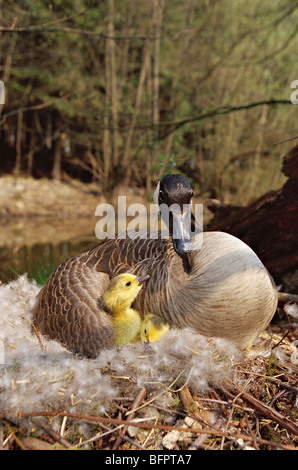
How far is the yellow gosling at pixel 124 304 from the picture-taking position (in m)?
2.77

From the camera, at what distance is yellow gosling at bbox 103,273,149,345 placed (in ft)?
9.10

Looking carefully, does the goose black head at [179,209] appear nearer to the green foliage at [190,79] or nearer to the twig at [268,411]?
the twig at [268,411]

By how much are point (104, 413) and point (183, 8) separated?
14427 mm

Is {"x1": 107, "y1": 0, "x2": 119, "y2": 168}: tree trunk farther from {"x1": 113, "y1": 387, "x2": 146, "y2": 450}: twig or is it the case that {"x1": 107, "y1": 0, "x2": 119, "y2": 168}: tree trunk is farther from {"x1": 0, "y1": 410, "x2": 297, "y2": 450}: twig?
{"x1": 0, "y1": 410, "x2": 297, "y2": 450}: twig

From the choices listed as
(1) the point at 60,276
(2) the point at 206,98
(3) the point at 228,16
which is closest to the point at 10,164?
(2) the point at 206,98

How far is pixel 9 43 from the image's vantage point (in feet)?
47.1

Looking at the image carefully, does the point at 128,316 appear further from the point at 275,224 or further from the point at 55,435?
the point at 275,224

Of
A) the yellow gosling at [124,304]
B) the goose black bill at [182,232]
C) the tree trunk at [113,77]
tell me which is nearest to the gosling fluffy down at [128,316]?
the yellow gosling at [124,304]

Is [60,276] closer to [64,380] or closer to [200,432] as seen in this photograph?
[64,380]

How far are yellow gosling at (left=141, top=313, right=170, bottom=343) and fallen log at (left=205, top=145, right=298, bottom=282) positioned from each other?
195cm

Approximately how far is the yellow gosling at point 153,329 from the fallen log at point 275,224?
6.40ft

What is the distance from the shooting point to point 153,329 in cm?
268

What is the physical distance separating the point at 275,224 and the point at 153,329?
2171 mm

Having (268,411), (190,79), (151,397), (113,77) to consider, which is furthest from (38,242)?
(190,79)
